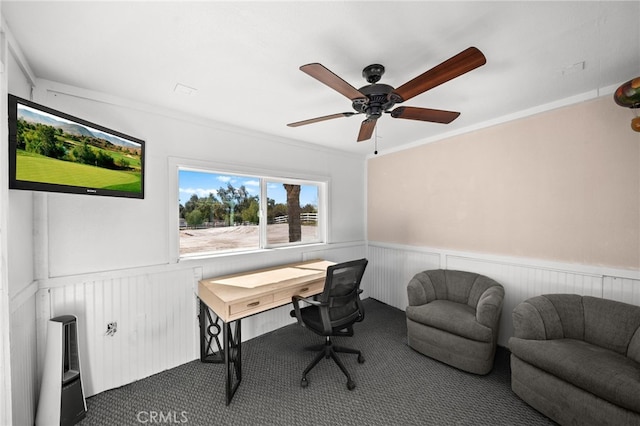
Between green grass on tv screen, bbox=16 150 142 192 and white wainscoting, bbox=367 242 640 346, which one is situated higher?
green grass on tv screen, bbox=16 150 142 192

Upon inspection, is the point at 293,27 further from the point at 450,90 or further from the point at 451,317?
the point at 451,317

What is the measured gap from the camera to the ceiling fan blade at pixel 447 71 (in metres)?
1.15

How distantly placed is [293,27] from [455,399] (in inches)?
112

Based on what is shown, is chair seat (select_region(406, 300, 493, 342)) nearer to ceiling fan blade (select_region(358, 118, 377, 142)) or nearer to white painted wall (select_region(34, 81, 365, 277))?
ceiling fan blade (select_region(358, 118, 377, 142))

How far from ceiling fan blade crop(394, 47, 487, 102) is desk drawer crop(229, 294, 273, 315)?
6.26ft

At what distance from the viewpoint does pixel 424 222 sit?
339cm

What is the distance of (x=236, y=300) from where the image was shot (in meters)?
1.97

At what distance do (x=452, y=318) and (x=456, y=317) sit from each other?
0.04 meters

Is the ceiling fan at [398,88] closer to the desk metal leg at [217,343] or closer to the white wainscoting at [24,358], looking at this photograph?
the desk metal leg at [217,343]

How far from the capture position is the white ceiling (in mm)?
1215

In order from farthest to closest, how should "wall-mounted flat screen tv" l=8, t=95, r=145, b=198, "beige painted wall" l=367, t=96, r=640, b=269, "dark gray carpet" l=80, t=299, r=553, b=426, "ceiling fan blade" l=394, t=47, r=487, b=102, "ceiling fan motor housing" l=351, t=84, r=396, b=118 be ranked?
"beige painted wall" l=367, t=96, r=640, b=269
"dark gray carpet" l=80, t=299, r=553, b=426
"ceiling fan motor housing" l=351, t=84, r=396, b=118
"wall-mounted flat screen tv" l=8, t=95, r=145, b=198
"ceiling fan blade" l=394, t=47, r=487, b=102

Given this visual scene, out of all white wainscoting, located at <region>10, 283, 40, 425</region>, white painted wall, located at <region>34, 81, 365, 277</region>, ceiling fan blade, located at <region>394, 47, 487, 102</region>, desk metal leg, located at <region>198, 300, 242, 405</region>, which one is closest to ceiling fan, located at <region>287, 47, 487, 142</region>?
ceiling fan blade, located at <region>394, 47, 487, 102</region>

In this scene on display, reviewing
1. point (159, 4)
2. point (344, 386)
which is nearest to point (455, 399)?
point (344, 386)

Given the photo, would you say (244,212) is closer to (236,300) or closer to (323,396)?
(236,300)
